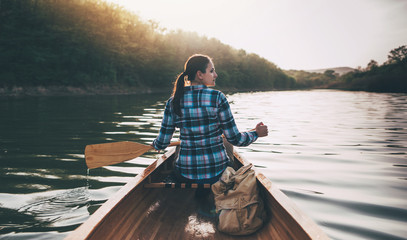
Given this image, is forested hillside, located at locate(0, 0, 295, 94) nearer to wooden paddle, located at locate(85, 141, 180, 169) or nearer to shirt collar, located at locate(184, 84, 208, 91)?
wooden paddle, located at locate(85, 141, 180, 169)

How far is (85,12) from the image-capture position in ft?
112

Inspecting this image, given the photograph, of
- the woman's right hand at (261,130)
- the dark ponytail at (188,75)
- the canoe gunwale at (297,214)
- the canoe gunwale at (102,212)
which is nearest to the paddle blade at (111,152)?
the canoe gunwale at (102,212)

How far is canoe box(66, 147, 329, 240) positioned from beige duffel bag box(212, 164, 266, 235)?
11 centimetres

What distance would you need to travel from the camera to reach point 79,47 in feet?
104

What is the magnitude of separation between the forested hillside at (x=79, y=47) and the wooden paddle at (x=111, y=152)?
1065 inches

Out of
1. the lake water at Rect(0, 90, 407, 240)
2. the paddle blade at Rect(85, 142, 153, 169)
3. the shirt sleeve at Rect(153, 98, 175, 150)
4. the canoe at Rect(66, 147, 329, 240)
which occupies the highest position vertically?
the shirt sleeve at Rect(153, 98, 175, 150)

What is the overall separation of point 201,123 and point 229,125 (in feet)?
0.76

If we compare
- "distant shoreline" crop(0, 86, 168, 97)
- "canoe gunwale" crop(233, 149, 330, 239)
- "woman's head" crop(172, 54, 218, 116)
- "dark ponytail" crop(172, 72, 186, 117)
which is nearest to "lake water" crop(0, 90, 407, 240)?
"canoe gunwale" crop(233, 149, 330, 239)

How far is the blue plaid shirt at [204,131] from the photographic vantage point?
201cm

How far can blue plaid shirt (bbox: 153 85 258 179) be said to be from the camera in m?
2.01

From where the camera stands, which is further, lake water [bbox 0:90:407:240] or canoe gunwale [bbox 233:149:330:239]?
lake water [bbox 0:90:407:240]

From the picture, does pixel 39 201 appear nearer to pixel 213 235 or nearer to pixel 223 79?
pixel 213 235

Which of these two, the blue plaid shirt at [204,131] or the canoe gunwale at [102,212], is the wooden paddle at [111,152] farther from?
the blue plaid shirt at [204,131]

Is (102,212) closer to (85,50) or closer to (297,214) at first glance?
(297,214)
